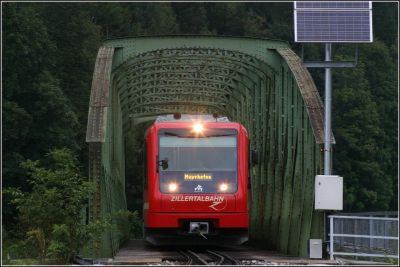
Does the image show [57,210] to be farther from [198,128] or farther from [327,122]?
[327,122]

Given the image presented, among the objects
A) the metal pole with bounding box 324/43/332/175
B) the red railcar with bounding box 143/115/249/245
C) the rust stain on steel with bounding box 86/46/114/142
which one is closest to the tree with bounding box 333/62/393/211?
the rust stain on steel with bounding box 86/46/114/142

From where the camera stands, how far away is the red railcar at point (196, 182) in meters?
22.6

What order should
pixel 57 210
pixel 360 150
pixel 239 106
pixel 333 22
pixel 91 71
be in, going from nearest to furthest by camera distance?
pixel 57 210
pixel 333 22
pixel 239 106
pixel 91 71
pixel 360 150

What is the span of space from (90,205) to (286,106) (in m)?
8.73

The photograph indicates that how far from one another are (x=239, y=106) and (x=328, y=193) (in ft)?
57.7

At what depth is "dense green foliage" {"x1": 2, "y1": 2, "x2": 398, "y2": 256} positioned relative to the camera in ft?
167

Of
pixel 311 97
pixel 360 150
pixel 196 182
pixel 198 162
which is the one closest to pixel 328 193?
pixel 311 97

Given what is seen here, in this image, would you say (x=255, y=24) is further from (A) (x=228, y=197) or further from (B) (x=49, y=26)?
(A) (x=228, y=197)

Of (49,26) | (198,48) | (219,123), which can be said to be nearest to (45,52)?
(49,26)

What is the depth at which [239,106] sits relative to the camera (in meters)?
37.7

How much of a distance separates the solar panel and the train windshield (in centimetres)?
306

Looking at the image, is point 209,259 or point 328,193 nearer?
Result: point 328,193

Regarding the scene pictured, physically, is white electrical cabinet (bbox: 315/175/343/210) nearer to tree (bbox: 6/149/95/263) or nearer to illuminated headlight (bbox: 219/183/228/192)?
illuminated headlight (bbox: 219/183/228/192)

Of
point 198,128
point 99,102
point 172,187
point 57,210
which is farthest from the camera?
point 198,128
